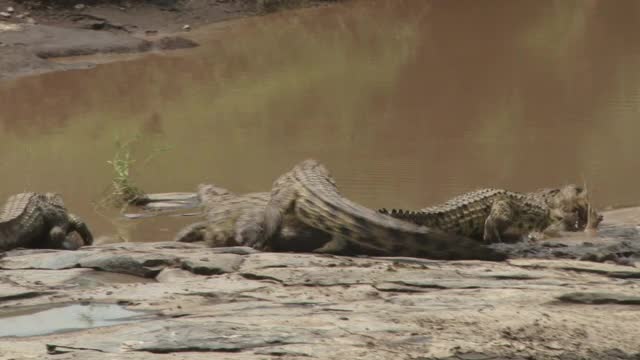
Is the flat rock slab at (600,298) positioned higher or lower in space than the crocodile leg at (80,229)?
lower

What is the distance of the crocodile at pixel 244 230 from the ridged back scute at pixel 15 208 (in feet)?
3.22

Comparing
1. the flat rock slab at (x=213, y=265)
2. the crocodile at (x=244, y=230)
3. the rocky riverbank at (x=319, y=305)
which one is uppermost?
the crocodile at (x=244, y=230)

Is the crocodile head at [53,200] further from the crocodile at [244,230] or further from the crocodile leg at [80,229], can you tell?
the crocodile at [244,230]

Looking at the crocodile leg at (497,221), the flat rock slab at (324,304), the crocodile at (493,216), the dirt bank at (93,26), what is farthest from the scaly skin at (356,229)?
the dirt bank at (93,26)

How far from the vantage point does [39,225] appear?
6828 millimetres

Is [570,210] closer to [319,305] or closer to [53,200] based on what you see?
[319,305]

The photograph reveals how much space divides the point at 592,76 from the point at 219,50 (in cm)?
635

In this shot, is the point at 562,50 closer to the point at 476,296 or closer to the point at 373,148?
the point at 373,148

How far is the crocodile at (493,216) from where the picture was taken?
6367 millimetres

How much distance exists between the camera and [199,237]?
6621 millimetres

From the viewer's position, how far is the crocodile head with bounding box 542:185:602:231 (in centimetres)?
705

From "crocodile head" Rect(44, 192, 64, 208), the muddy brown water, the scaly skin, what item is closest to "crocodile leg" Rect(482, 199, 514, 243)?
the scaly skin

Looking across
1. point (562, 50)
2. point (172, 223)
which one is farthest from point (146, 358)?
point (562, 50)

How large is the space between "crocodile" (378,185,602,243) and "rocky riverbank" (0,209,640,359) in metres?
1.02
